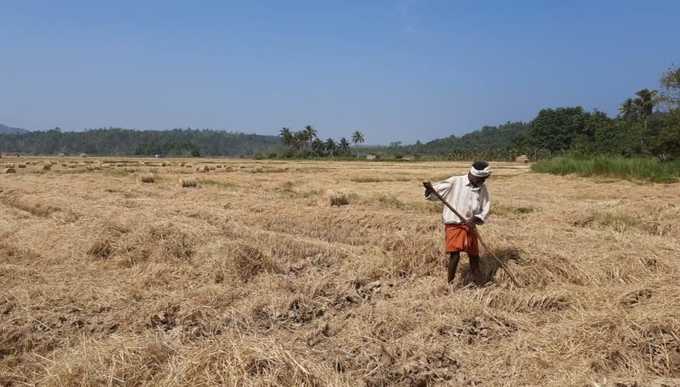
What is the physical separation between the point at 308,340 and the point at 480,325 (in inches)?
61.5

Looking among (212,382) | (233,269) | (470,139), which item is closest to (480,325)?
(212,382)

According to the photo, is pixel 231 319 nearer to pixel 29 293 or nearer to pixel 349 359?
pixel 349 359

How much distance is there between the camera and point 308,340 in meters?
4.17

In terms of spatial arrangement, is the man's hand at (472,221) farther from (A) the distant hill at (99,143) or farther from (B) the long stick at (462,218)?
(A) the distant hill at (99,143)

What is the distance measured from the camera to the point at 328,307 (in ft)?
16.6

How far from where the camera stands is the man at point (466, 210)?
539 centimetres

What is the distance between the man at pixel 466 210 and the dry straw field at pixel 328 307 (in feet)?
1.51

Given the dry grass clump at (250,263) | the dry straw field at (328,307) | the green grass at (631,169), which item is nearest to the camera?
the dry straw field at (328,307)

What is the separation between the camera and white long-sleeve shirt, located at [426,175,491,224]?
215 inches

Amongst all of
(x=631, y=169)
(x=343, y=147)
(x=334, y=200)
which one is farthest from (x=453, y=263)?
(x=343, y=147)

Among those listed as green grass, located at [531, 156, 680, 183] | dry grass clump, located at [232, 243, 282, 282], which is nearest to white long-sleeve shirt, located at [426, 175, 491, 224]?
dry grass clump, located at [232, 243, 282, 282]

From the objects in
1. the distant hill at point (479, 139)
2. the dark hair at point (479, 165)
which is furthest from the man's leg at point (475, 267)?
the distant hill at point (479, 139)

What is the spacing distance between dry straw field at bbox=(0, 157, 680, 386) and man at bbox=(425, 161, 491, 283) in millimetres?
461

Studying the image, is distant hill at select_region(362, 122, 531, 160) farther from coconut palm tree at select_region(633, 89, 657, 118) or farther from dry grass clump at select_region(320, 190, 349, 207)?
dry grass clump at select_region(320, 190, 349, 207)
